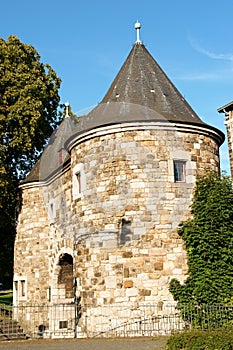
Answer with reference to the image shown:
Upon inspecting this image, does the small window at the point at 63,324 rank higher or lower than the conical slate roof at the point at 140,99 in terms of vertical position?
lower

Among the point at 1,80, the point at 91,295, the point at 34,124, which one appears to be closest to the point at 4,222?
the point at 34,124

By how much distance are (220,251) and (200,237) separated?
2.11ft

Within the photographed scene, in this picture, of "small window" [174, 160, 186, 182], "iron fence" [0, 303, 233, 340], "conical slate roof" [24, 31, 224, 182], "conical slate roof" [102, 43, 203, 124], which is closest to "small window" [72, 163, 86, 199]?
"conical slate roof" [24, 31, 224, 182]

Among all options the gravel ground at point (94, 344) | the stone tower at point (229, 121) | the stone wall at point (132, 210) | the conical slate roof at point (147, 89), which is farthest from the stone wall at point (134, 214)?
the stone tower at point (229, 121)

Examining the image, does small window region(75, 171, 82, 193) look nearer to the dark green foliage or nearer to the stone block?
the stone block

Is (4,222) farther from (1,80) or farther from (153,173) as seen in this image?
(153,173)

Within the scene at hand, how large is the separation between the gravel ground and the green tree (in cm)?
877

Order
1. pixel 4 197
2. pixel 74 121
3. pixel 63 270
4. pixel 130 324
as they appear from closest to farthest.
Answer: pixel 130 324, pixel 63 270, pixel 4 197, pixel 74 121

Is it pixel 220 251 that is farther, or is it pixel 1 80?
pixel 1 80

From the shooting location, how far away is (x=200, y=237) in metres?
12.6

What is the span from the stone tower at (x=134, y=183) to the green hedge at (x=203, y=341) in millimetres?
3759

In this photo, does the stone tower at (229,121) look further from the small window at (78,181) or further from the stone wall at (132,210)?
the small window at (78,181)

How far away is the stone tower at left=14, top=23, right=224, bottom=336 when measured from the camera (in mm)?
12477

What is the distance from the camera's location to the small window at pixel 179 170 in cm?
1320
